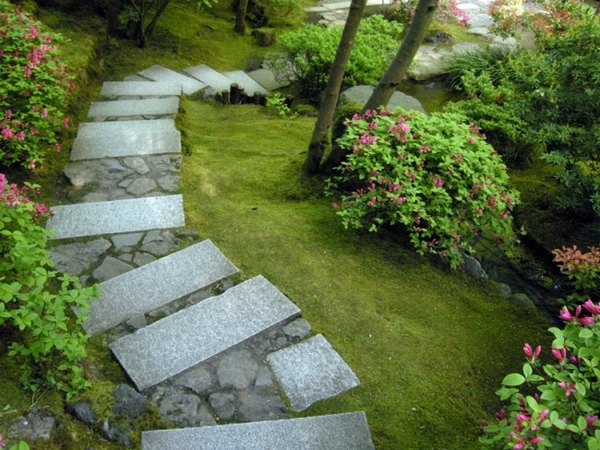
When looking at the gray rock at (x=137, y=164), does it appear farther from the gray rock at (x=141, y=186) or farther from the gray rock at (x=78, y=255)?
the gray rock at (x=78, y=255)

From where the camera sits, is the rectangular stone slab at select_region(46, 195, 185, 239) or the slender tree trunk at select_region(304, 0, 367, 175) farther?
the slender tree trunk at select_region(304, 0, 367, 175)

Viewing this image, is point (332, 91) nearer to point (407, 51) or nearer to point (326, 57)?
point (407, 51)

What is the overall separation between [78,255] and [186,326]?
1148 mm

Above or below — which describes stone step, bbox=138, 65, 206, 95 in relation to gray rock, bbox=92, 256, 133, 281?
above

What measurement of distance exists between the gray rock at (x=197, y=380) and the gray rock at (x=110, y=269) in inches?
41.7

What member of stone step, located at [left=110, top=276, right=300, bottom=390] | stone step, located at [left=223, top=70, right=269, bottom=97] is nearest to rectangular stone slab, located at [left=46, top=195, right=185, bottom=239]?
stone step, located at [left=110, top=276, right=300, bottom=390]

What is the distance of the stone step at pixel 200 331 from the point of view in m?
2.94

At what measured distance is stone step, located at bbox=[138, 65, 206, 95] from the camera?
7.32 metres

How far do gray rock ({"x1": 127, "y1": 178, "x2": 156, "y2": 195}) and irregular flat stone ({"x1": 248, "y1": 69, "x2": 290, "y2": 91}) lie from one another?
4291 mm

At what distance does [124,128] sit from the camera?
5.47 metres

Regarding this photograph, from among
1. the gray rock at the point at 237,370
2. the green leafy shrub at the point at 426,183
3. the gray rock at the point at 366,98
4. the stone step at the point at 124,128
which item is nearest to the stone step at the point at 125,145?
the stone step at the point at 124,128

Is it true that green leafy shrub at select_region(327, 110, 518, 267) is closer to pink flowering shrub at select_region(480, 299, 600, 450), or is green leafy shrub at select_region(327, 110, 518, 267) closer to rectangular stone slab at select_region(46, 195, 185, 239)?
rectangular stone slab at select_region(46, 195, 185, 239)

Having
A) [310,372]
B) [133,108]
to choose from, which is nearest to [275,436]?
[310,372]

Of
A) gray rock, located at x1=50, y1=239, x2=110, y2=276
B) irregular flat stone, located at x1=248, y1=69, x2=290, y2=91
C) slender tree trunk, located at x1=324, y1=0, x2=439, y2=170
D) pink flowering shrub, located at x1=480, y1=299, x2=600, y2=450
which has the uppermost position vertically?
slender tree trunk, located at x1=324, y1=0, x2=439, y2=170
